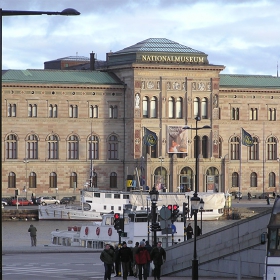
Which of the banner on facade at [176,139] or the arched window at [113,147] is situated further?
the banner on facade at [176,139]

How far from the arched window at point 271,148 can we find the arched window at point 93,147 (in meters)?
21.1

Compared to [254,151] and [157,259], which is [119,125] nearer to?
[254,151]

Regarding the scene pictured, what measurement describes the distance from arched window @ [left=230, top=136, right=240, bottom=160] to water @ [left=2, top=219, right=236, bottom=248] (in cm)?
2467

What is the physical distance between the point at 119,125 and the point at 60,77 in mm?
8265

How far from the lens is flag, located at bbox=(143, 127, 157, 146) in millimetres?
142750

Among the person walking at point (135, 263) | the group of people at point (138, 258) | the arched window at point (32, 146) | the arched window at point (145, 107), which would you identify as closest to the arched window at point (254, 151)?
the arched window at point (145, 107)

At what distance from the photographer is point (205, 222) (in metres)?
128

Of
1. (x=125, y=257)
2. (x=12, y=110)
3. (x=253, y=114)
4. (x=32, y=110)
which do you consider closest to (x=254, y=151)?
(x=253, y=114)

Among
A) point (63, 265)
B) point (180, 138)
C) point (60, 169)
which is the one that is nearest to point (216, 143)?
point (180, 138)

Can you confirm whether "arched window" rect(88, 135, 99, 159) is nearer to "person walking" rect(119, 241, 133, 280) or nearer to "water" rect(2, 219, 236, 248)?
"water" rect(2, 219, 236, 248)

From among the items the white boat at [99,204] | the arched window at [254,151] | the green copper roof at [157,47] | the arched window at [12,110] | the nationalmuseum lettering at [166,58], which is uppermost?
the green copper roof at [157,47]

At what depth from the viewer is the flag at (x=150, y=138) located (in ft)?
468

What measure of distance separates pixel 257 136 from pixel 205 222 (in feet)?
101

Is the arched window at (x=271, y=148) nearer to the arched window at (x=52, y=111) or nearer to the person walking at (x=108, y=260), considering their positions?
the arched window at (x=52, y=111)
